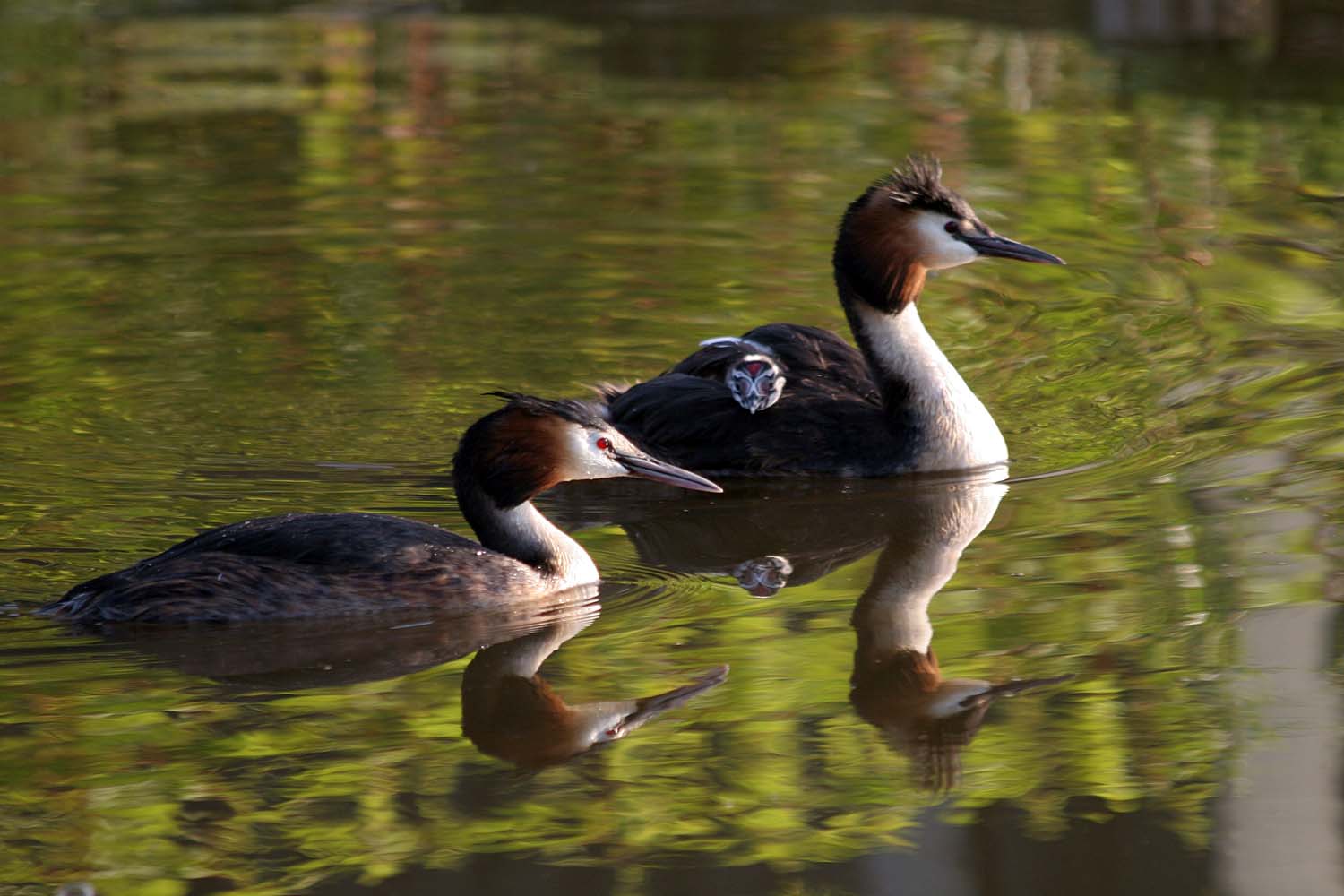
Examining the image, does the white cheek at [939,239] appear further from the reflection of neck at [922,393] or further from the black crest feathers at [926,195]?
Result: the reflection of neck at [922,393]

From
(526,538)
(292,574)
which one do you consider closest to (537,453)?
(526,538)

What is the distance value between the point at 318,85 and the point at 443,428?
9.09 meters

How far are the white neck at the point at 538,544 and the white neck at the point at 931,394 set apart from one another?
1.98 metres

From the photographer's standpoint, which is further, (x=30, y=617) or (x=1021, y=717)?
(x=30, y=617)

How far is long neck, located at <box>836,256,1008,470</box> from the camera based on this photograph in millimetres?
8844

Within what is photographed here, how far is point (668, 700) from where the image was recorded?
6.30 metres

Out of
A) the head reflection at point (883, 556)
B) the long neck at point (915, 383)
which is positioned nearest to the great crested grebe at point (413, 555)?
the head reflection at point (883, 556)

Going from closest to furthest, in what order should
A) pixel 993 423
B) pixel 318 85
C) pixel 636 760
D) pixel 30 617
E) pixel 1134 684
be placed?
1. pixel 636 760
2. pixel 1134 684
3. pixel 30 617
4. pixel 993 423
5. pixel 318 85

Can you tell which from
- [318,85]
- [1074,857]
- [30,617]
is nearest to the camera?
[1074,857]

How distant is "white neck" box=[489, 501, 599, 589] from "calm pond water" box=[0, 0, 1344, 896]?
11cm

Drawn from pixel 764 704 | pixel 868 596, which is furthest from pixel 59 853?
pixel 868 596

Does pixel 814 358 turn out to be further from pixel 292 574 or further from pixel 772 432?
pixel 292 574

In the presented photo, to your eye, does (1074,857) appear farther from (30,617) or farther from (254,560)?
(30,617)

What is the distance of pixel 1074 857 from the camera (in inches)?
210
